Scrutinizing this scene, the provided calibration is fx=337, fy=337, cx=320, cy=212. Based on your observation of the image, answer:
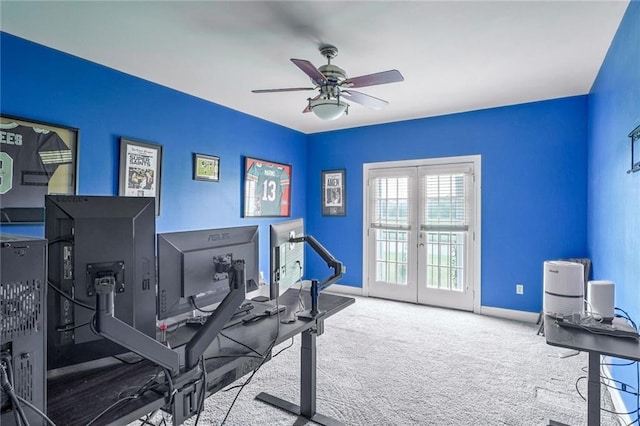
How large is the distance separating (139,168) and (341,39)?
2.23 meters

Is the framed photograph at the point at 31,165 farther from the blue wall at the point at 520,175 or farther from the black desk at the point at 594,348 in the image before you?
the blue wall at the point at 520,175

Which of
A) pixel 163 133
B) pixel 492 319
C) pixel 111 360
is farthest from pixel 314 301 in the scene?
pixel 492 319

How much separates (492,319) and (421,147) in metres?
2.39

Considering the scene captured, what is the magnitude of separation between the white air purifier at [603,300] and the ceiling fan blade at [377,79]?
5.86 feet

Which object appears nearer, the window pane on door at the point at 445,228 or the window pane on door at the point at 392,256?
the window pane on door at the point at 445,228

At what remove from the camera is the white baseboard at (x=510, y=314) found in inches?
158

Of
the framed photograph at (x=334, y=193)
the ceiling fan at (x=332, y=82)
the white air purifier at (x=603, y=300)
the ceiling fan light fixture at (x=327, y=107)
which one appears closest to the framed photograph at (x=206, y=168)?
the ceiling fan at (x=332, y=82)

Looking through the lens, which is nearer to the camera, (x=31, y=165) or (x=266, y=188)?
(x=31, y=165)

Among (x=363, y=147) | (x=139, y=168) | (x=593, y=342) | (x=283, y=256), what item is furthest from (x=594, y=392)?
(x=363, y=147)

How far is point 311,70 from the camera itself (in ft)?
7.60

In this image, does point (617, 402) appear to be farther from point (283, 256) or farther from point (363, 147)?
point (363, 147)

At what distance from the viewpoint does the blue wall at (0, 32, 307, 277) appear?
257 cm

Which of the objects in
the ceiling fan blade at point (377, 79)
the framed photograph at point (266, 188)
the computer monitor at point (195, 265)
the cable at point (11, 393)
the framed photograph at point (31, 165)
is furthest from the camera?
the framed photograph at point (266, 188)

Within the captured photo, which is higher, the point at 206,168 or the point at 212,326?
the point at 206,168
